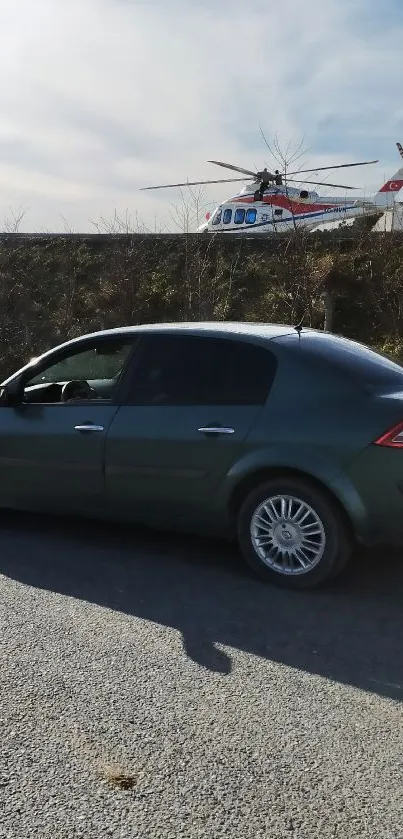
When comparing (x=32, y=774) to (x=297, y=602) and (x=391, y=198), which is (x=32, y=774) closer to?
(x=297, y=602)

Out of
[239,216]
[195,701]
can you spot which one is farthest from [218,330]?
[239,216]

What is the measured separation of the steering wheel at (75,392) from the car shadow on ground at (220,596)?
1.04m

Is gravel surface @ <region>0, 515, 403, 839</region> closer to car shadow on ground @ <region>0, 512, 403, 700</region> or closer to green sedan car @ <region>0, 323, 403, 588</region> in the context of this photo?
car shadow on ground @ <region>0, 512, 403, 700</region>

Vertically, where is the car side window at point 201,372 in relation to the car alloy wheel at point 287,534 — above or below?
above

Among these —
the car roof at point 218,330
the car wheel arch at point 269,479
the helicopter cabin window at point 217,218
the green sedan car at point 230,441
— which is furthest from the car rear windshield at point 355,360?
the helicopter cabin window at point 217,218

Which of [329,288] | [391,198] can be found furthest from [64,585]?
[391,198]

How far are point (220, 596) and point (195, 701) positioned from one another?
1.24 meters

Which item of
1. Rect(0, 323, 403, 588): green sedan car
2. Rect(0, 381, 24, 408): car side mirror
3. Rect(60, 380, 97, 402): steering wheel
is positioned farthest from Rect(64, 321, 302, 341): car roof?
Rect(0, 381, 24, 408): car side mirror

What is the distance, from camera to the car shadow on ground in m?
3.79

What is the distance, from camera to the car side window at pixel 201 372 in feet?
15.9

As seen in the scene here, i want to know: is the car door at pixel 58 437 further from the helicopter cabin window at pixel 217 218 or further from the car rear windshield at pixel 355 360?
the helicopter cabin window at pixel 217 218

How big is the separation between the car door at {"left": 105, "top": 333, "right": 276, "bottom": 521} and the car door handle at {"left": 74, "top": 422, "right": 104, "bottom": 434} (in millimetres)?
117

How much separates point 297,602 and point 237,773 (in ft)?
5.62

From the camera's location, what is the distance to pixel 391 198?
27.2m
